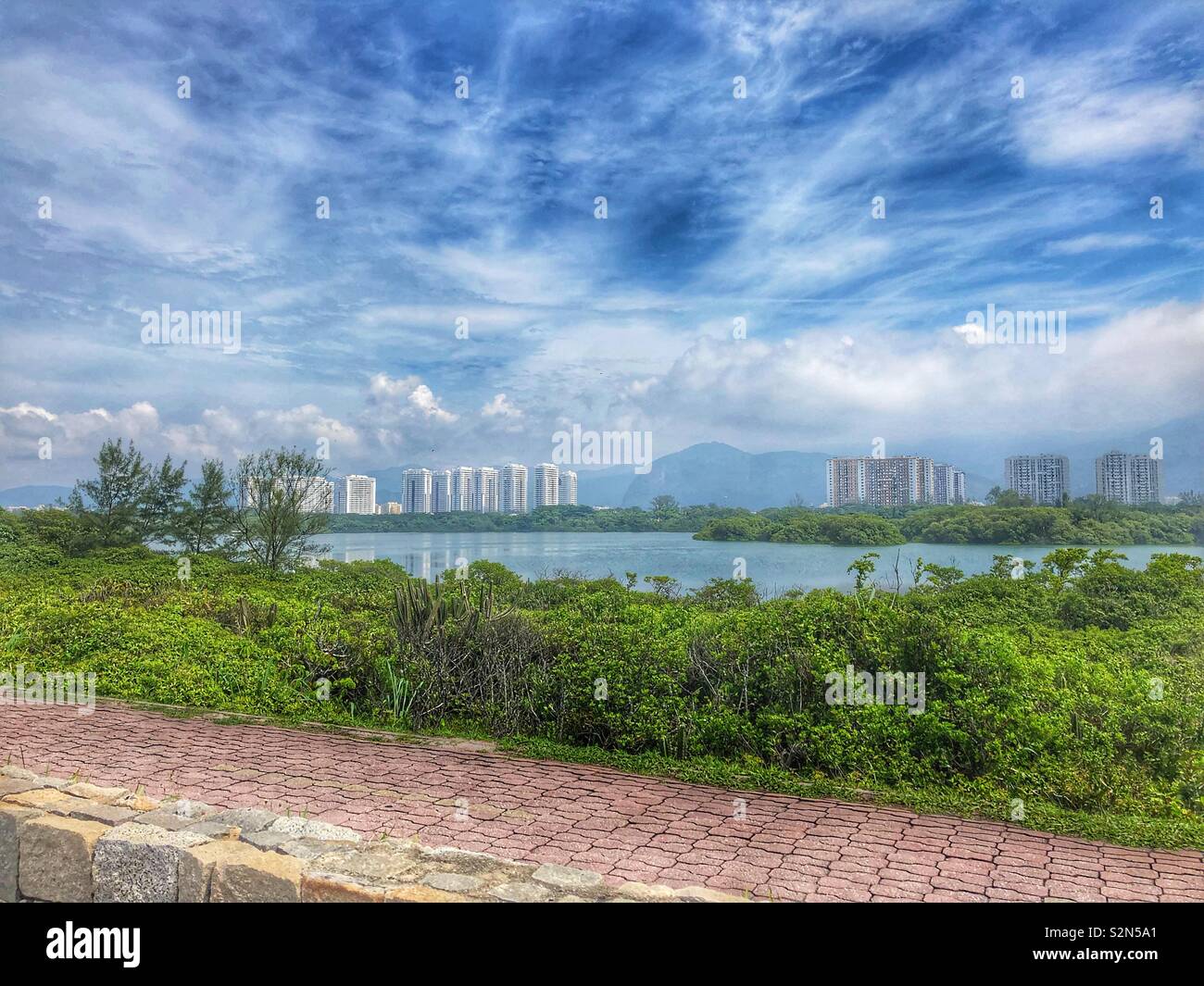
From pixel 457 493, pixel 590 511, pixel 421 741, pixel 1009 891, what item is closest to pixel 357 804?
pixel 421 741

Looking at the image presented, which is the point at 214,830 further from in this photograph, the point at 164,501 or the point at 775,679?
the point at 164,501

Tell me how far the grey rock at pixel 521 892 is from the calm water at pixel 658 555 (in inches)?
341

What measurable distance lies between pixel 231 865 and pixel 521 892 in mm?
1039

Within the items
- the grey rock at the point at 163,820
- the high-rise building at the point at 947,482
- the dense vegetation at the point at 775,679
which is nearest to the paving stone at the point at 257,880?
the grey rock at the point at 163,820

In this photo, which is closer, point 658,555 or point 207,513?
point 207,513

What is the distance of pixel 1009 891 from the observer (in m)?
3.28

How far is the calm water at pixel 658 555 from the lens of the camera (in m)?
13.4

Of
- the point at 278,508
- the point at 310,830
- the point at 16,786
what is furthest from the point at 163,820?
the point at 278,508

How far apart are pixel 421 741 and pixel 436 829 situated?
1.89m

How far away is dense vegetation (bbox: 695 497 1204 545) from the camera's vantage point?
48.3 feet

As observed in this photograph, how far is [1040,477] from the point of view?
18062 mm

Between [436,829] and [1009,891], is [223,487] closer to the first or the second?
[436,829]

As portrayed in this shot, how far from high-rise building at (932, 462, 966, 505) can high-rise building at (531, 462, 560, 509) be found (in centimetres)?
1054
